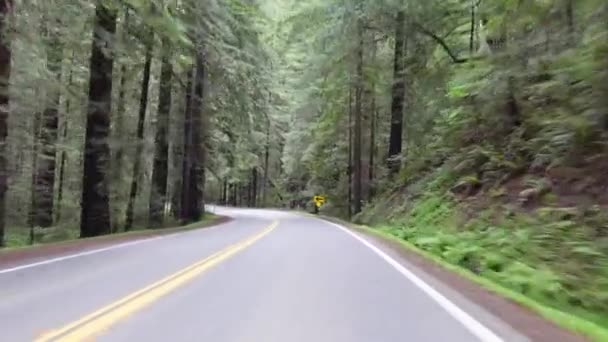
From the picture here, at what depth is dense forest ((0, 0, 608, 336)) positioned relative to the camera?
1509cm

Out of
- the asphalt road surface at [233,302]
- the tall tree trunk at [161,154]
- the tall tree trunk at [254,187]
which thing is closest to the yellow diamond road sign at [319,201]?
the tall tree trunk at [161,154]

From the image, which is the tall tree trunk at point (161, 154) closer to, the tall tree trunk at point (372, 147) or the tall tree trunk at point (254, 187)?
the tall tree trunk at point (372, 147)

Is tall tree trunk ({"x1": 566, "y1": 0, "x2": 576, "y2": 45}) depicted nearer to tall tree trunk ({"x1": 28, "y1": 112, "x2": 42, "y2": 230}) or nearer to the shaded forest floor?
the shaded forest floor

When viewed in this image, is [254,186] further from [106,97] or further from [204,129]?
[106,97]

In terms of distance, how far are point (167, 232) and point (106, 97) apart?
17.8 ft

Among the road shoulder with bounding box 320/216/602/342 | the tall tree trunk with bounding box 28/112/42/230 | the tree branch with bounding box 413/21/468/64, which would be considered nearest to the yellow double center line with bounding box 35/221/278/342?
the road shoulder with bounding box 320/216/602/342

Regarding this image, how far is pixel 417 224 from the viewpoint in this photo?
2536cm

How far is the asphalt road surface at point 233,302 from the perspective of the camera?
23.0 ft

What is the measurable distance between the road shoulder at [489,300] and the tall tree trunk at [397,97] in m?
17.0

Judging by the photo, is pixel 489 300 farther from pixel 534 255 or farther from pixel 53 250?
pixel 53 250

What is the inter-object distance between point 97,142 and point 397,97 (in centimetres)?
1703

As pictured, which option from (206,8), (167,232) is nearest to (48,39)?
(206,8)

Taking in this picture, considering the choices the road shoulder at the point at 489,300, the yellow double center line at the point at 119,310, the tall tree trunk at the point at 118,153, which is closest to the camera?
the yellow double center line at the point at 119,310

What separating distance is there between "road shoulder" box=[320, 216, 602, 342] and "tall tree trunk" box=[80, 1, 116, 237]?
34.6 ft
